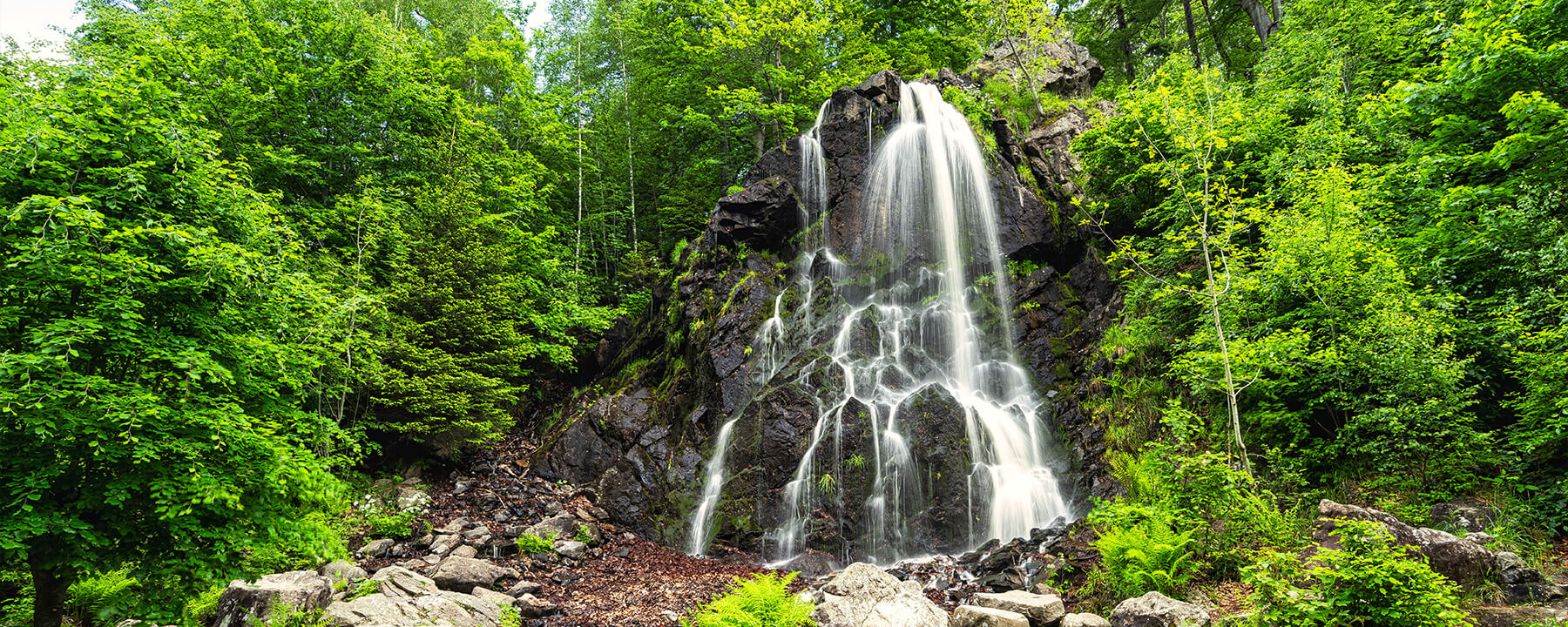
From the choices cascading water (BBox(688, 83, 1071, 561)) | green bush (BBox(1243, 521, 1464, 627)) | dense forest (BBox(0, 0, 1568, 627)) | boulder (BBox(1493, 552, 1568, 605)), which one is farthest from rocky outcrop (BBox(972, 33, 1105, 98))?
green bush (BBox(1243, 521, 1464, 627))

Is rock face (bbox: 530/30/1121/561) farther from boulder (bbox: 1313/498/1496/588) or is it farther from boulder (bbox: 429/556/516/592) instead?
boulder (bbox: 1313/498/1496/588)

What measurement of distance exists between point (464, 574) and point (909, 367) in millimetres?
9169

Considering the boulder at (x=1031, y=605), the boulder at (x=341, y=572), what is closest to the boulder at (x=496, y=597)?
the boulder at (x=341, y=572)

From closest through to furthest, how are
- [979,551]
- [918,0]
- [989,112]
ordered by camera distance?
[979,551]
[989,112]
[918,0]

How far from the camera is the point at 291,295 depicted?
6684 millimetres

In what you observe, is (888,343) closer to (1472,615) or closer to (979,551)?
(979,551)

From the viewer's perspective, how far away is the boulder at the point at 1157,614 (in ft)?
17.1

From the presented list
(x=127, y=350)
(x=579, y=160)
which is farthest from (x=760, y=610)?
(x=579, y=160)

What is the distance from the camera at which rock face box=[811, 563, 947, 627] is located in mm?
6340

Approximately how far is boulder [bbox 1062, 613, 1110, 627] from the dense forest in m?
0.74

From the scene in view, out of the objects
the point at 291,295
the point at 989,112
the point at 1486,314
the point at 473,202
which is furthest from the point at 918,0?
the point at 291,295

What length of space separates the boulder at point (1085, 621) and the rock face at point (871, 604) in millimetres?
1244

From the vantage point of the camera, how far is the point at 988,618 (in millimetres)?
6152

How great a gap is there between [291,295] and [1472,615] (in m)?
11.3
